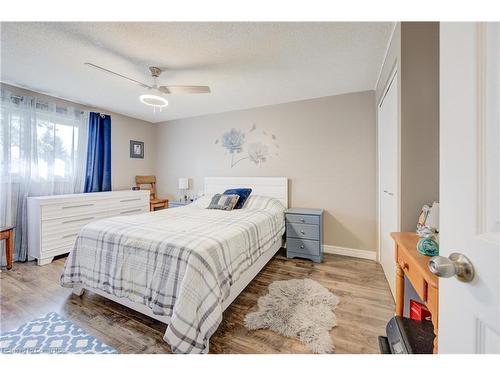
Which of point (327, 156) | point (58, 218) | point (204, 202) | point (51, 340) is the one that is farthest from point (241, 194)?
point (58, 218)

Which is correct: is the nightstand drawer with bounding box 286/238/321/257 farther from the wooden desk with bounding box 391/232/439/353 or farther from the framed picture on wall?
the framed picture on wall

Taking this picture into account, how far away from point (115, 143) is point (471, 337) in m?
4.78

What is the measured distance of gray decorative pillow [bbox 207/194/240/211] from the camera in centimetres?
310

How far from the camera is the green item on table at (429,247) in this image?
1054 millimetres

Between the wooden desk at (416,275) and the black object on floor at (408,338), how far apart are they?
0.09 meters

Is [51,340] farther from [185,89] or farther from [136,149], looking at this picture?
[136,149]

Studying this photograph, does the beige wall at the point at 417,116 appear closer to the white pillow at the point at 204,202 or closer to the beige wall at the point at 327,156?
A: the beige wall at the point at 327,156

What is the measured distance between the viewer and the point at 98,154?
369cm

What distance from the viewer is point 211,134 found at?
4066 millimetres

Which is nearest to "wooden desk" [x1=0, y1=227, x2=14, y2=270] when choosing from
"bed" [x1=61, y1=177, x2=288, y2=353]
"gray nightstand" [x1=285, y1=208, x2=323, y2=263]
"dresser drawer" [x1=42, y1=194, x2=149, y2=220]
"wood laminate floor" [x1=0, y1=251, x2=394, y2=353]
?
"wood laminate floor" [x1=0, y1=251, x2=394, y2=353]

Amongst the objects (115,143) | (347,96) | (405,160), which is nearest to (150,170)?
(115,143)

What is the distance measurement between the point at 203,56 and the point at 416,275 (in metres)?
2.38

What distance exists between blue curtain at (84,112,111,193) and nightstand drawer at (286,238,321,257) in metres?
3.34
